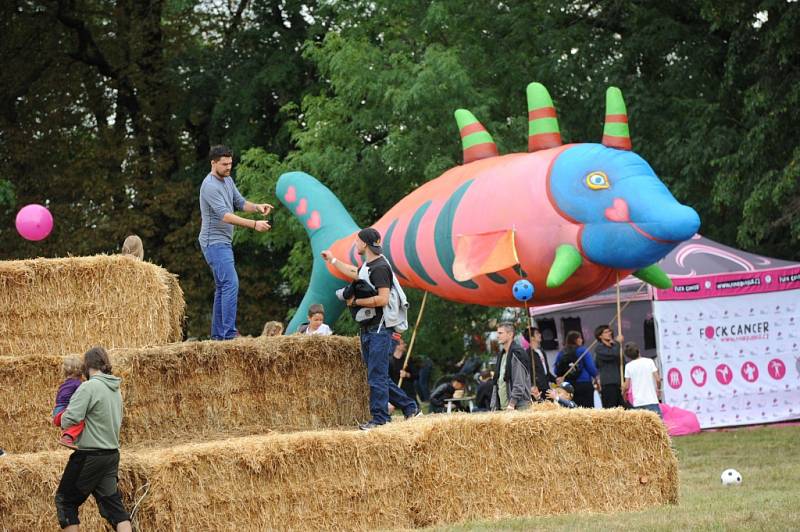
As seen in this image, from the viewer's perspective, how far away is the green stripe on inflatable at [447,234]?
14.4m

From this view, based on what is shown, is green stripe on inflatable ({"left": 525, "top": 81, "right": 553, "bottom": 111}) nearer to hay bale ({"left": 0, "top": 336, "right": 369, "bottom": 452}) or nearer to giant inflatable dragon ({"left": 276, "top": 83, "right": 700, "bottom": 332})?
giant inflatable dragon ({"left": 276, "top": 83, "right": 700, "bottom": 332})

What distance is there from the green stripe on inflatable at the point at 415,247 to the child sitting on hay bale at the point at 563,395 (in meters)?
2.08

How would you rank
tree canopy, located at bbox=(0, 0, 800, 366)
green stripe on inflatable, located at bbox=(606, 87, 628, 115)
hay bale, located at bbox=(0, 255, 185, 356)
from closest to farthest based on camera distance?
hay bale, located at bbox=(0, 255, 185, 356)
green stripe on inflatable, located at bbox=(606, 87, 628, 115)
tree canopy, located at bbox=(0, 0, 800, 366)

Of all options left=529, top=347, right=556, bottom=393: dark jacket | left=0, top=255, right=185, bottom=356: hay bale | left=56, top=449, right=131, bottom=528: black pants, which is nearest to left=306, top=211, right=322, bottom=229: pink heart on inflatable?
left=529, top=347, right=556, bottom=393: dark jacket

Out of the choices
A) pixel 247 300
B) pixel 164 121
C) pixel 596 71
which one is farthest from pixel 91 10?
pixel 596 71

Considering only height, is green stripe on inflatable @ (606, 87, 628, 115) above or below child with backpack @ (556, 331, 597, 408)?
above

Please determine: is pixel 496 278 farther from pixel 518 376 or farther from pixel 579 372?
pixel 518 376

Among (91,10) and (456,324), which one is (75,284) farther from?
(91,10)

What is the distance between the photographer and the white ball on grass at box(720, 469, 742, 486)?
11883mm

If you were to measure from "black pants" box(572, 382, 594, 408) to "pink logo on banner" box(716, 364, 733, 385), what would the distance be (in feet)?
12.0

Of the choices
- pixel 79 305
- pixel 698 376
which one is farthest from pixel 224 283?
pixel 698 376

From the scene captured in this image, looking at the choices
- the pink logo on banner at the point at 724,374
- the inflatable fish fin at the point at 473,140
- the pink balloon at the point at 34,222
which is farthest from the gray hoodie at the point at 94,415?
the pink logo on banner at the point at 724,374

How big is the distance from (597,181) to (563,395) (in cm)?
228

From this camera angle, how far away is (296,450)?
8.50 meters
